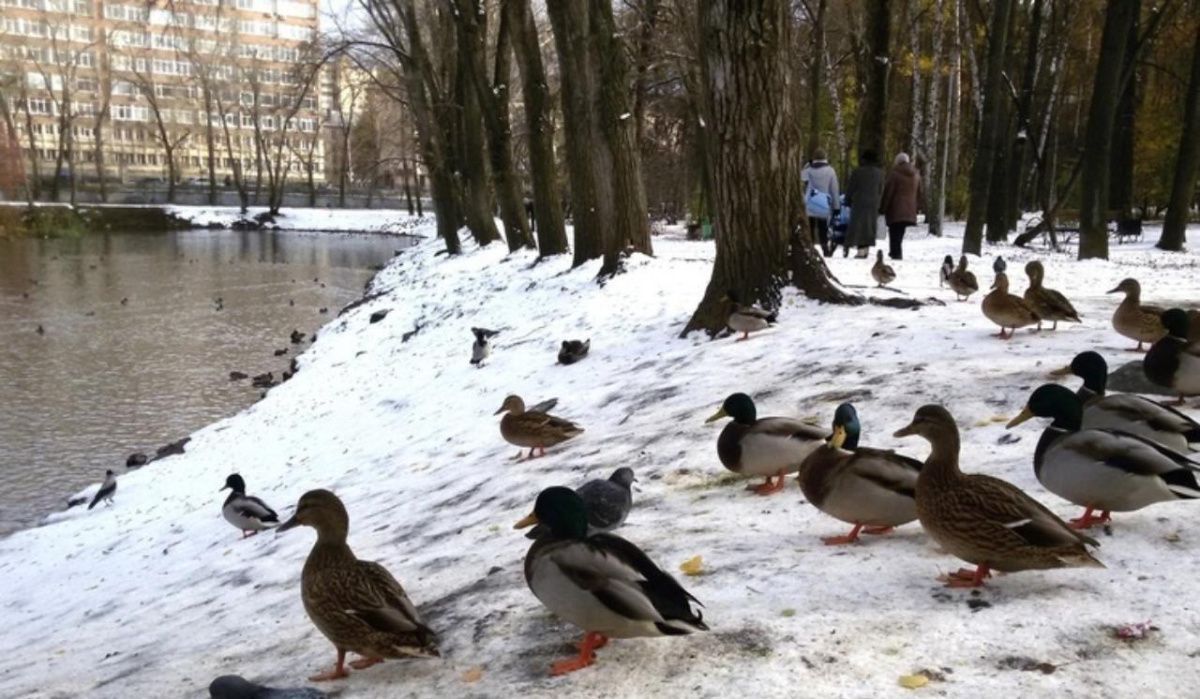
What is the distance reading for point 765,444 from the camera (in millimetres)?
5043

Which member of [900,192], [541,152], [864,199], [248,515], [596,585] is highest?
[541,152]

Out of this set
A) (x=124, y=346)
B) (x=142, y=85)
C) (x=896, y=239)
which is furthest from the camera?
(x=142, y=85)

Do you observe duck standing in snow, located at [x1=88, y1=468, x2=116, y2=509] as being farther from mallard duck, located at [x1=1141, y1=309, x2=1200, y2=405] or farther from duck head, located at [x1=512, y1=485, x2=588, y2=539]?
mallard duck, located at [x1=1141, y1=309, x2=1200, y2=405]

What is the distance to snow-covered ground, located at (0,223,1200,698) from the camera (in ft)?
10.5

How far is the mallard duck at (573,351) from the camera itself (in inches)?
427

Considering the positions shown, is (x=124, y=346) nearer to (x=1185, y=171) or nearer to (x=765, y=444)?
(x=765, y=444)

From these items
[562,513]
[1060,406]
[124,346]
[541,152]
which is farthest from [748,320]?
[124,346]

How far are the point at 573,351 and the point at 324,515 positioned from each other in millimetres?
6797

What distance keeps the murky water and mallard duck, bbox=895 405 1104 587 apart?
949cm

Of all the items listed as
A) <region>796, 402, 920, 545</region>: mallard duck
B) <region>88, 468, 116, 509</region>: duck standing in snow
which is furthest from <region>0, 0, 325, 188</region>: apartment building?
<region>796, 402, 920, 545</region>: mallard duck

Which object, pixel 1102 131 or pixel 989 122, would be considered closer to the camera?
pixel 1102 131

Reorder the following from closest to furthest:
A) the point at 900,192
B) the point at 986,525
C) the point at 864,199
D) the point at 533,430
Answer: the point at 986,525
the point at 533,430
the point at 900,192
the point at 864,199

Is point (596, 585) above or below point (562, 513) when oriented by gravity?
below

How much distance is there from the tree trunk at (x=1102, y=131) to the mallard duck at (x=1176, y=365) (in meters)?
12.9
